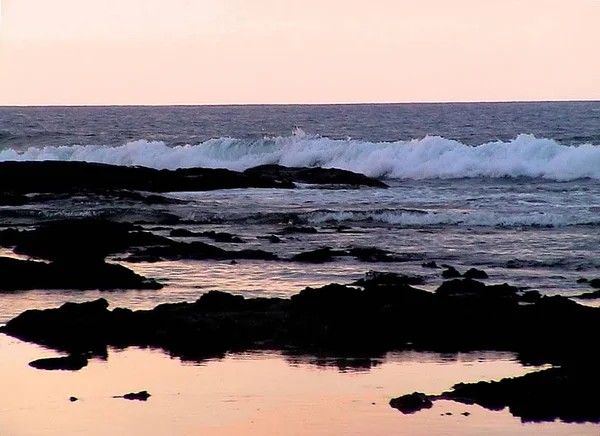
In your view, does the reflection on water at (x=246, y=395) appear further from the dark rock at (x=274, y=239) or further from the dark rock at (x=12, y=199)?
the dark rock at (x=12, y=199)

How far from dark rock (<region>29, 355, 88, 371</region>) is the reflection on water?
115mm

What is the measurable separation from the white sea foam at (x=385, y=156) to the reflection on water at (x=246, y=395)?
3908 centimetres

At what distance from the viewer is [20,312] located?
16.7 metres

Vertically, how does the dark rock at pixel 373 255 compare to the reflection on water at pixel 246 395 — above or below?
below

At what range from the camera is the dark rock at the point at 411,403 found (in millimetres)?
11336

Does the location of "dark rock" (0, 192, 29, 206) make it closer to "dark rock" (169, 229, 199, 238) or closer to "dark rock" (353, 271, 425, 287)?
"dark rock" (169, 229, 199, 238)

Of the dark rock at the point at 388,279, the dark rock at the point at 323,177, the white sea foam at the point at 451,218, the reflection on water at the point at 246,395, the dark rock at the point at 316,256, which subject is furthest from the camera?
the dark rock at the point at 323,177

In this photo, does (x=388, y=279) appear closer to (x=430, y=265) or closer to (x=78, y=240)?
(x=430, y=265)

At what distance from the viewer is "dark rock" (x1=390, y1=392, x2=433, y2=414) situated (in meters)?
11.3

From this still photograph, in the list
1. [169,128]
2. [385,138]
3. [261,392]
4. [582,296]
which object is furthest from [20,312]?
[169,128]

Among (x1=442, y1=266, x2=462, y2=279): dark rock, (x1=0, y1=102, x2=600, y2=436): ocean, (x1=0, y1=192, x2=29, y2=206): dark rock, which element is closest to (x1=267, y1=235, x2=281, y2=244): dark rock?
(x1=0, y1=102, x2=600, y2=436): ocean

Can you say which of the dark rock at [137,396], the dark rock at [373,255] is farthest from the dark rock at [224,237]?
the dark rock at [137,396]

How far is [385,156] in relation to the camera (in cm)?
5850

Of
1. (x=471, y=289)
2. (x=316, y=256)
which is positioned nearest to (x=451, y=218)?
(x=316, y=256)
